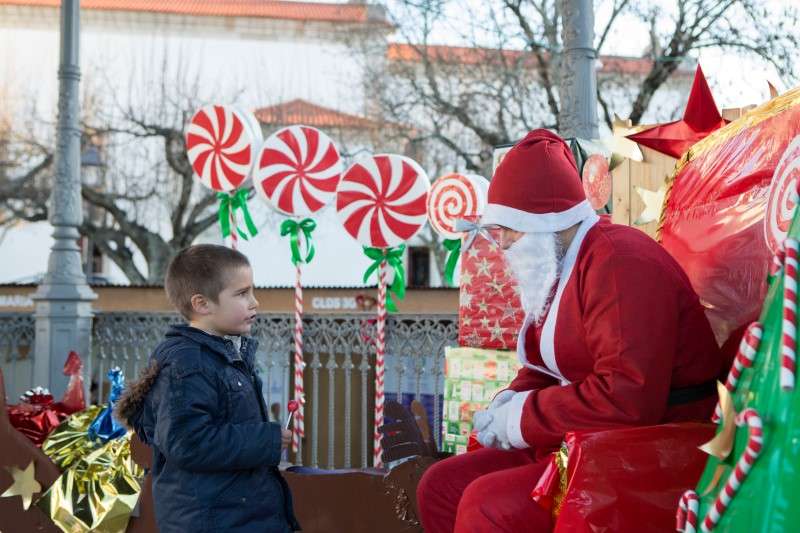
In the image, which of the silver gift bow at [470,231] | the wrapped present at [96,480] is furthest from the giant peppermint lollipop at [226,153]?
the silver gift bow at [470,231]

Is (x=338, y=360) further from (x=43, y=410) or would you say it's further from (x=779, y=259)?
(x=779, y=259)

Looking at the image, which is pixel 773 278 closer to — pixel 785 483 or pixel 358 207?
pixel 785 483

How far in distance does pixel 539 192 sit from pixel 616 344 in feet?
1.69

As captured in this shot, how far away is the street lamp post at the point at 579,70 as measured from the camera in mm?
4070

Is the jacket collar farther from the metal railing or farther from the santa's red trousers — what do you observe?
the metal railing

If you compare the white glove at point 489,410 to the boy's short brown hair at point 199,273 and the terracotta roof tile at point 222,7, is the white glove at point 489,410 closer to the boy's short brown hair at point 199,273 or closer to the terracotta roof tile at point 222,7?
the boy's short brown hair at point 199,273

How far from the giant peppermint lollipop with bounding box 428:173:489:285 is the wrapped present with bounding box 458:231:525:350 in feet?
3.95

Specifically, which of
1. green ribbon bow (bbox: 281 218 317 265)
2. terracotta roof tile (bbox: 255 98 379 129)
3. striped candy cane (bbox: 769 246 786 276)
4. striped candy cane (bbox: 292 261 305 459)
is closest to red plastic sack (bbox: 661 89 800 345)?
striped candy cane (bbox: 769 246 786 276)

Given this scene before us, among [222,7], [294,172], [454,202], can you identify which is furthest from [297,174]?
[222,7]

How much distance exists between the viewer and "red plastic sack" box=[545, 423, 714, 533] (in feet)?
6.28

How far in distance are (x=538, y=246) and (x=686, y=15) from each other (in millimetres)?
13694

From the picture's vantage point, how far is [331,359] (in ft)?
19.7

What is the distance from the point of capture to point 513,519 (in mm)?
2135

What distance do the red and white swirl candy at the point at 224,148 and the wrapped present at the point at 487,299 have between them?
2.31 m
